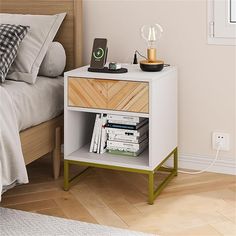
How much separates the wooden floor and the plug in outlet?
166 millimetres

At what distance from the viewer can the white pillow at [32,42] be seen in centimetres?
316

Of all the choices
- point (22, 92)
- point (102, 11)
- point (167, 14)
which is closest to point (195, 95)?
point (167, 14)

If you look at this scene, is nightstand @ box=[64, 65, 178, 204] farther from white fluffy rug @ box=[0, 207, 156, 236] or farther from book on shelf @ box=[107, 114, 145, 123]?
white fluffy rug @ box=[0, 207, 156, 236]

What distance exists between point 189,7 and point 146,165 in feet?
3.14

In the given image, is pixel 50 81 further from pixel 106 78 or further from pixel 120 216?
pixel 120 216

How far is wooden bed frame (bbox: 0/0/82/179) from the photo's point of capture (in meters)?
3.09

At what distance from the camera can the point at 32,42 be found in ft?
10.6

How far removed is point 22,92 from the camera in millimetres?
2971

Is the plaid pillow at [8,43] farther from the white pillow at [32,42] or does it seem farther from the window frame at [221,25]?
the window frame at [221,25]

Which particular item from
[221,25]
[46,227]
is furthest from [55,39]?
[46,227]

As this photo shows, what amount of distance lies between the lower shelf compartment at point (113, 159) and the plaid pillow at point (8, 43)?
1.90 feet

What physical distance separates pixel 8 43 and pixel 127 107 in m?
0.74

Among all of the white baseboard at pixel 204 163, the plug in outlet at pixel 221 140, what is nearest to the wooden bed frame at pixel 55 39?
the white baseboard at pixel 204 163

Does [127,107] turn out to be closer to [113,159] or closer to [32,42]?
[113,159]
